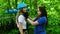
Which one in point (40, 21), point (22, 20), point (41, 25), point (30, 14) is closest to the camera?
point (40, 21)

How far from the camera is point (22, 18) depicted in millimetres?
5984

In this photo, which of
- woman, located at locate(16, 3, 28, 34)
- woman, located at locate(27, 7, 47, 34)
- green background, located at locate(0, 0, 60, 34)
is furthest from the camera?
green background, located at locate(0, 0, 60, 34)

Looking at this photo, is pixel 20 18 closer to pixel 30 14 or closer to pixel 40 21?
pixel 40 21

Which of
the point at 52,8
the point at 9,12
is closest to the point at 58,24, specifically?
the point at 52,8

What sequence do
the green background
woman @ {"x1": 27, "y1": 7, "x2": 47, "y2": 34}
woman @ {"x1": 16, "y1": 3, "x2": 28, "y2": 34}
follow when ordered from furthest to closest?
the green background < woman @ {"x1": 16, "y1": 3, "x2": 28, "y2": 34} < woman @ {"x1": 27, "y1": 7, "x2": 47, "y2": 34}

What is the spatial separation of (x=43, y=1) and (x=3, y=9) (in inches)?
75.4

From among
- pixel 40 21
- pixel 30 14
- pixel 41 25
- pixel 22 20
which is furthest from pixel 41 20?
pixel 30 14

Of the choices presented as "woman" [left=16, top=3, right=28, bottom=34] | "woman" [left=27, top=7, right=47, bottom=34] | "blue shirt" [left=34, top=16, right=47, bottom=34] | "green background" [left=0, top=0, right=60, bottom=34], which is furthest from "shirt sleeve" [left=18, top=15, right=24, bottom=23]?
"green background" [left=0, top=0, right=60, bottom=34]

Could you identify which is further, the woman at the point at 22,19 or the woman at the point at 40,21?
the woman at the point at 22,19

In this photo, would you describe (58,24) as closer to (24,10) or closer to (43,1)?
(43,1)

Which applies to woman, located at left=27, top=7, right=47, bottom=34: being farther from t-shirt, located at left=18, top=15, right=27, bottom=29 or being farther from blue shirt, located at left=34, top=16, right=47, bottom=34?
t-shirt, located at left=18, top=15, right=27, bottom=29

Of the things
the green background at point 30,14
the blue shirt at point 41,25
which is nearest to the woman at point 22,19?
the blue shirt at point 41,25

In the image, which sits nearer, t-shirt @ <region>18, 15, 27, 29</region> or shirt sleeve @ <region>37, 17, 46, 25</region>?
shirt sleeve @ <region>37, 17, 46, 25</region>

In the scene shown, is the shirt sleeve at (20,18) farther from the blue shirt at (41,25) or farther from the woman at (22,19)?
the blue shirt at (41,25)
